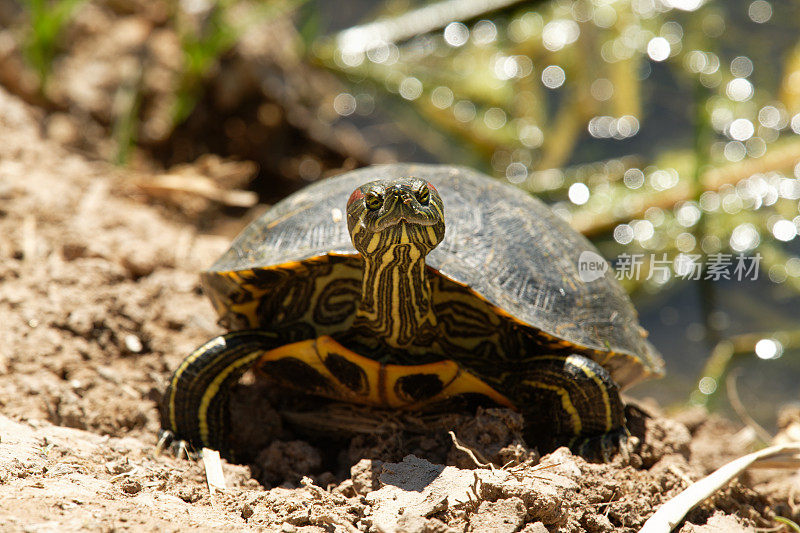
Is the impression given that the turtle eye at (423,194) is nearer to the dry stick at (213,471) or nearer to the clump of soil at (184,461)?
the clump of soil at (184,461)

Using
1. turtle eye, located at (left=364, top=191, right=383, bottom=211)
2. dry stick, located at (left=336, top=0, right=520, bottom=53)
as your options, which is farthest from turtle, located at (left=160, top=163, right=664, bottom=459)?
dry stick, located at (left=336, top=0, right=520, bottom=53)

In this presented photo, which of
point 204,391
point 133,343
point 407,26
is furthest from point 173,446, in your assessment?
point 407,26

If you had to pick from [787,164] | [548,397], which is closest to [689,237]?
[787,164]

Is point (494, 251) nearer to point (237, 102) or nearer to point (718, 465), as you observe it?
point (718, 465)

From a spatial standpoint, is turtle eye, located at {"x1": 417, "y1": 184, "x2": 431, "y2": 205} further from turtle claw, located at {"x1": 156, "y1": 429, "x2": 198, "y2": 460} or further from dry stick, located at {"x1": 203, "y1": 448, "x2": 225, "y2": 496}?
turtle claw, located at {"x1": 156, "y1": 429, "x2": 198, "y2": 460}

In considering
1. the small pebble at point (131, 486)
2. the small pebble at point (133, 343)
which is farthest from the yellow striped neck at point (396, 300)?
the small pebble at point (133, 343)
